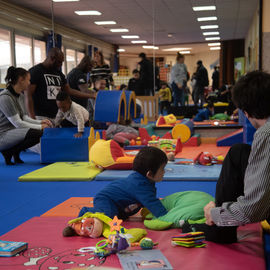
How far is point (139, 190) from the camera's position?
2.45m

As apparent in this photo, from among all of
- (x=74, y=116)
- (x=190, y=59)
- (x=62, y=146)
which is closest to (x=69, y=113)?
(x=74, y=116)

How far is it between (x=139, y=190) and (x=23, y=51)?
940 centimetres

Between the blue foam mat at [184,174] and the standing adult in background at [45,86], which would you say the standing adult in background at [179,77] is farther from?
the blue foam mat at [184,174]

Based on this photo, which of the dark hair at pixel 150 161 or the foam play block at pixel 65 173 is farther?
the foam play block at pixel 65 173

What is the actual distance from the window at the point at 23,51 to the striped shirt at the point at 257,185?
9.72 meters

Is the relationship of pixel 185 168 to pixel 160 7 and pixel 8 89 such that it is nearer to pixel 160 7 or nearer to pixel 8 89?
pixel 8 89

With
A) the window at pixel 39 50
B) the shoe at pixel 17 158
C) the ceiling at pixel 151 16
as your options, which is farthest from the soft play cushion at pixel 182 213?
the window at pixel 39 50

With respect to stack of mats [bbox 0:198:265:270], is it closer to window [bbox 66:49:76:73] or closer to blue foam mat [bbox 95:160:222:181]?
blue foam mat [bbox 95:160:222:181]

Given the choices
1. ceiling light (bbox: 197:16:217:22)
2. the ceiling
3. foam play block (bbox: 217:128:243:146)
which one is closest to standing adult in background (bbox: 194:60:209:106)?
ceiling light (bbox: 197:16:217:22)

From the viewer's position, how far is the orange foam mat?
18.8ft

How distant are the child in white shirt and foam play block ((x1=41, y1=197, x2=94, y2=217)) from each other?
2071mm

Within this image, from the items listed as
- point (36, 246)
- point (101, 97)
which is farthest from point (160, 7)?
point (36, 246)

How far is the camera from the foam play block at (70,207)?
115 inches

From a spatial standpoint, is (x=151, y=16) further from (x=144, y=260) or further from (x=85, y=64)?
(x=144, y=260)
